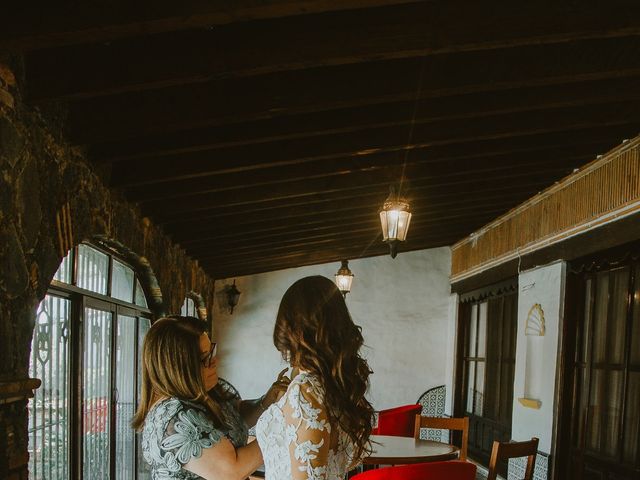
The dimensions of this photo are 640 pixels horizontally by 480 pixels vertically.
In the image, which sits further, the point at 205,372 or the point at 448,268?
the point at 448,268

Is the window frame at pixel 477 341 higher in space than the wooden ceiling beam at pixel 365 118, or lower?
lower

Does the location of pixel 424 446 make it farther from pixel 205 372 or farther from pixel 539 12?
pixel 539 12

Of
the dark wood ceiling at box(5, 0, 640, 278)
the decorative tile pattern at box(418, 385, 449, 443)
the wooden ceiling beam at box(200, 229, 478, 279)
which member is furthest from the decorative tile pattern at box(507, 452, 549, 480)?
the decorative tile pattern at box(418, 385, 449, 443)

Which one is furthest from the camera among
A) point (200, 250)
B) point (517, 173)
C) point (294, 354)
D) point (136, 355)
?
point (200, 250)

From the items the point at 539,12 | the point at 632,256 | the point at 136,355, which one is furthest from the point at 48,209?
the point at 632,256

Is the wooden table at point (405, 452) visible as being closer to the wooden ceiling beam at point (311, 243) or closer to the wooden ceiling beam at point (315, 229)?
the wooden ceiling beam at point (315, 229)

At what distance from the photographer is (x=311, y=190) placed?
462 centimetres

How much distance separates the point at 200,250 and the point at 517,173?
124 inches

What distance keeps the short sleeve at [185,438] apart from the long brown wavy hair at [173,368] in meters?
0.08

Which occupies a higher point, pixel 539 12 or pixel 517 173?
pixel 539 12

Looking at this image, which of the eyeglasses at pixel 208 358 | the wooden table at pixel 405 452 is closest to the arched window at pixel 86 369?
the eyeglasses at pixel 208 358

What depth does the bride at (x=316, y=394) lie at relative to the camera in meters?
1.71

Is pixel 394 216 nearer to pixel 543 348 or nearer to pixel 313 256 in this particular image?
pixel 543 348

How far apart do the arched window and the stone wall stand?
416mm
